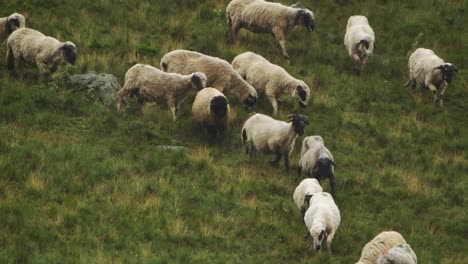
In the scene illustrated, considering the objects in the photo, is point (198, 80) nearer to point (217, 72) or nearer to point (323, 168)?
point (217, 72)

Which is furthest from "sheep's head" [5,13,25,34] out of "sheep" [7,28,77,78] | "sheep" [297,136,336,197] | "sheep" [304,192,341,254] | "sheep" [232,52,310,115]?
"sheep" [304,192,341,254]

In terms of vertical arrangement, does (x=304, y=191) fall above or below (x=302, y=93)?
below

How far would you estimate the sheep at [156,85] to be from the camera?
63.0 feet

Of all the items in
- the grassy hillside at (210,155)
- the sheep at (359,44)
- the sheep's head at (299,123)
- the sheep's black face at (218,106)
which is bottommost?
the grassy hillside at (210,155)

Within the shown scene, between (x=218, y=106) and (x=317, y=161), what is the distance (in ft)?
10.1

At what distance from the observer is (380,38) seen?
2584cm

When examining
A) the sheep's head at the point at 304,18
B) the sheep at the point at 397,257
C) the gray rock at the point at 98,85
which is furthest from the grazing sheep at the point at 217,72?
the sheep at the point at 397,257

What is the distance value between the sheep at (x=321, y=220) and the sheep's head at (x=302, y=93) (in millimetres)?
6494

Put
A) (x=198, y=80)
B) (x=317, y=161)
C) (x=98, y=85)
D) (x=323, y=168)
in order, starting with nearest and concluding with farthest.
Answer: (x=323, y=168) → (x=317, y=161) → (x=198, y=80) → (x=98, y=85)

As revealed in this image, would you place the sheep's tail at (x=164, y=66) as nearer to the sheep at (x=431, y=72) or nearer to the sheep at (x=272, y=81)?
the sheep at (x=272, y=81)

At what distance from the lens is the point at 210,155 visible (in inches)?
701

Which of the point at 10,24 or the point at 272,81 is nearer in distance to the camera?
the point at 272,81

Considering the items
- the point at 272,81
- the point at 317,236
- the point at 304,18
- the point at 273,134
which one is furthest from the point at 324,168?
the point at 304,18

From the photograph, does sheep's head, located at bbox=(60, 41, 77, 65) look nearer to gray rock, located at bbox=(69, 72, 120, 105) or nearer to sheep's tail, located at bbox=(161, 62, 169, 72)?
gray rock, located at bbox=(69, 72, 120, 105)
